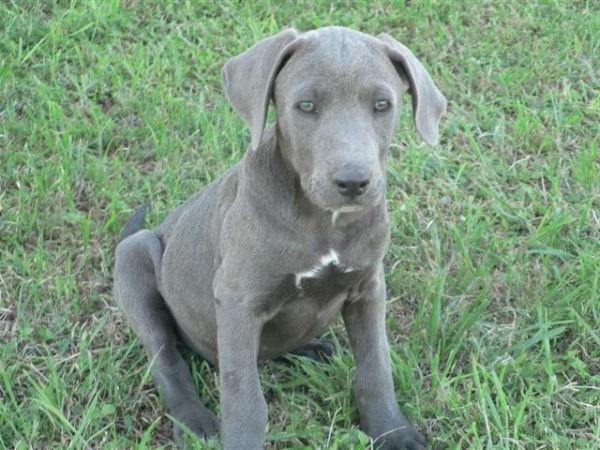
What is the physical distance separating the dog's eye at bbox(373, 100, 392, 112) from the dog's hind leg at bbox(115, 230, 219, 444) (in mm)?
1468

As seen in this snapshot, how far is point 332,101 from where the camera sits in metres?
3.51

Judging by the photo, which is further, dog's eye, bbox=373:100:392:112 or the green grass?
the green grass

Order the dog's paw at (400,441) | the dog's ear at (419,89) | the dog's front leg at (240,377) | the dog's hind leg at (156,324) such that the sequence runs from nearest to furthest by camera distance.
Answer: the dog's ear at (419,89) < the dog's front leg at (240,377) < the dog's paw at (400,441) < the dog's hind leg at (156,324)

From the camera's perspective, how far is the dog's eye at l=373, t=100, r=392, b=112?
357 centimetres

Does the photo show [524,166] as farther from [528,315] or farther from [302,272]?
[302,272]

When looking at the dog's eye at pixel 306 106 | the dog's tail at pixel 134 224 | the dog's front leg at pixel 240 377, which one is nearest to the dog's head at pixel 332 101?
the dog's eye at pixel 306 106

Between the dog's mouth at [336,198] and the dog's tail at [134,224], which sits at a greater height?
the dog's mouth at [336,198]

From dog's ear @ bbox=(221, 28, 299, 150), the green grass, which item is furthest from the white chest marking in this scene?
the green grass

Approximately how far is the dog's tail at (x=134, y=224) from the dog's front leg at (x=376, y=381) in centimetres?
135

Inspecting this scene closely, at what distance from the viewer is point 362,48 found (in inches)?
141

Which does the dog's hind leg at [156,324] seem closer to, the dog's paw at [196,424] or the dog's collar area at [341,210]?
the dog's paw at [196,424]

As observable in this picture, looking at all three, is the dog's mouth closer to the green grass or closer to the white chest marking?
the white chest marking

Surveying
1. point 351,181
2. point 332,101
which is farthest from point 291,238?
point 332,101

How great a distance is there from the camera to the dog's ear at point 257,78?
11.7 ft
